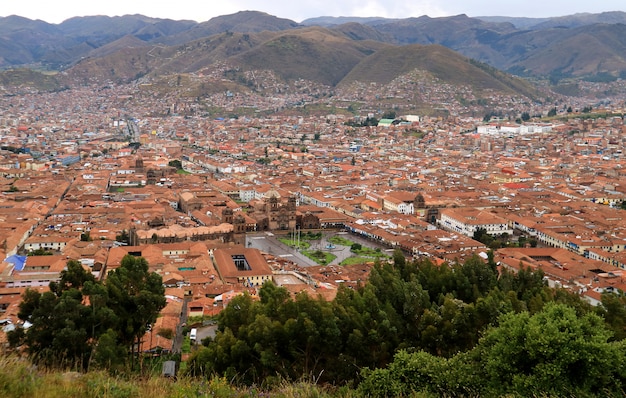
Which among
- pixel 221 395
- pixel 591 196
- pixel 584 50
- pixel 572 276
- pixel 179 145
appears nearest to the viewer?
pixel 221 395

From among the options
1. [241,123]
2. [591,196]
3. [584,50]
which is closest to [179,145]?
[241,123]

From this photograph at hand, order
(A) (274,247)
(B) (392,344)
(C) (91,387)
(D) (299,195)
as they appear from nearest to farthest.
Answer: (C) (91,387) → (B) (392,344) → (A) (274,247) → (D) (299,195)

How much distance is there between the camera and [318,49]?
10581 centimetres

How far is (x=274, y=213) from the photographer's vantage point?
88.1 feet

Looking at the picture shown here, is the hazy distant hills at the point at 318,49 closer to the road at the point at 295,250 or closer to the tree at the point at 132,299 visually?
the road at the point at 295,250

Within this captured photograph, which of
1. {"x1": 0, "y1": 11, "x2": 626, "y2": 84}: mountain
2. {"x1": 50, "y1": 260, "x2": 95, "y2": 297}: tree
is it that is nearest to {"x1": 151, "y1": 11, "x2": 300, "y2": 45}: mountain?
{"x1": 0, "y1": 11, "x2": 626, "y2": 84}: mountain

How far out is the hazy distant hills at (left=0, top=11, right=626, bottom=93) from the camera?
98.3 metres

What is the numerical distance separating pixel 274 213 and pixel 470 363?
2044 cm

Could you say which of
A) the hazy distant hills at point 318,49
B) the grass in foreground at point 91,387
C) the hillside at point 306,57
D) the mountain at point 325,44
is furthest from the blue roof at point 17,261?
the mountain at point 325,44

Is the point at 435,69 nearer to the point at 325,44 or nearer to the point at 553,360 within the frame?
the point at 325,44

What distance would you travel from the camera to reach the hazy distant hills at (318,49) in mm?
98312

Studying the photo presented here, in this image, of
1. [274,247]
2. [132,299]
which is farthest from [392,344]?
[274,247]

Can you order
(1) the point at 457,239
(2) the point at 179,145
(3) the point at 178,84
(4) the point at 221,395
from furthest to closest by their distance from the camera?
(3) the point at 178,84 → (2) the point at 179,145 → (1) the point at 457,239 → (4) the point at 221,395

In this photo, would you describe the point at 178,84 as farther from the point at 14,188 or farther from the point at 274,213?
the point at 274,213
